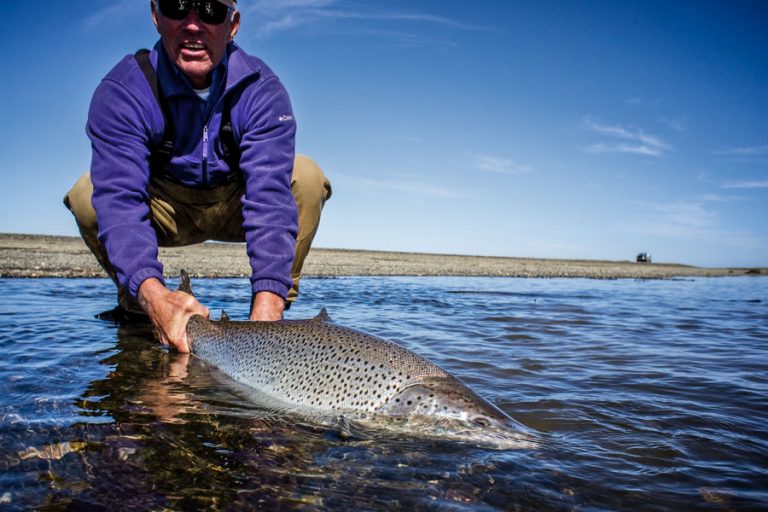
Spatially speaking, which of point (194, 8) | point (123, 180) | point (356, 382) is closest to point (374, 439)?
point (356, 382)

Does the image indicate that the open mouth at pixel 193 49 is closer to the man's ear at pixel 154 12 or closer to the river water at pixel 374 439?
the man's ear at pixel 154 12

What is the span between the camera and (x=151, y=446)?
6.89ft

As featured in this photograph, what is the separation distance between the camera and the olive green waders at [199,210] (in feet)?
14.5

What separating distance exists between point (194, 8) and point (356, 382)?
266 cm

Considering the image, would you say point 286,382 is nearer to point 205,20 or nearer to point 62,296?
point 205,20

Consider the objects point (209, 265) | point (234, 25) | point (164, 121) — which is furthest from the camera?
point (209, 265)

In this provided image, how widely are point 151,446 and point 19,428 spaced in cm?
58

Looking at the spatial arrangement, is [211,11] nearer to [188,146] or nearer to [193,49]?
[193,49]

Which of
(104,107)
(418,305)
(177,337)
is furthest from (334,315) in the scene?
(104,107)

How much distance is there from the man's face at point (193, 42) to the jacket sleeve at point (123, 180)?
32cm

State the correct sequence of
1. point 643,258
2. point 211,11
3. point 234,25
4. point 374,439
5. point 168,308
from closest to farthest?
point 374,439 → point 168,308 → point 211,11 → point 234,25 → point 643,258

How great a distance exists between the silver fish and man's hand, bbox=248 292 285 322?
31cm

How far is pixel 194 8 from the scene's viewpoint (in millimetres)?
3559

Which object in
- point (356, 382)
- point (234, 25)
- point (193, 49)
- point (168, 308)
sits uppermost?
point (234, 25)
